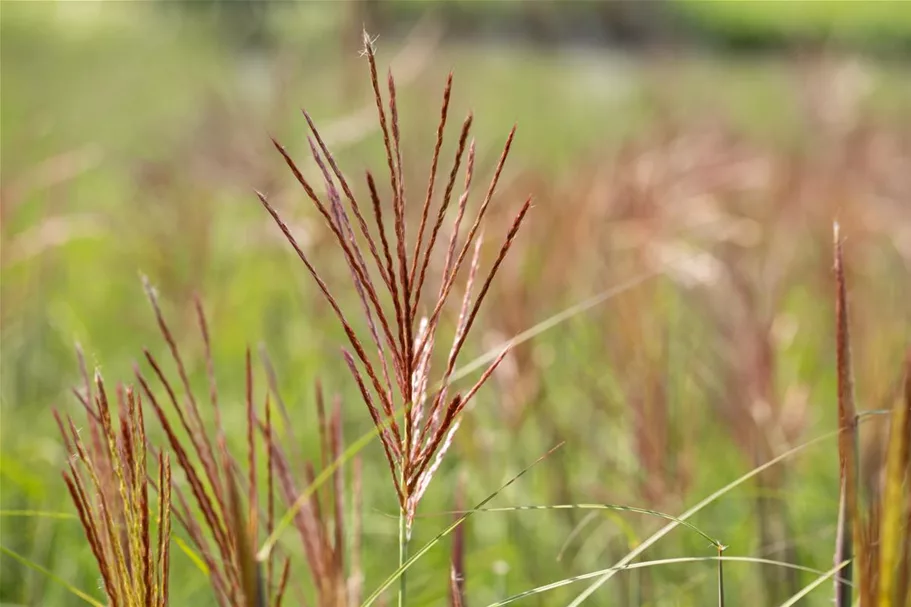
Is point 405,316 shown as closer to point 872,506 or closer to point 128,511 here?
point 128,511

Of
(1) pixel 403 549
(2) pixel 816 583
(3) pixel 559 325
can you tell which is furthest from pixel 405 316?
(3) pixel 559 325

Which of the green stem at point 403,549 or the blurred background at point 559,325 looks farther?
the blurred background at point 559,325

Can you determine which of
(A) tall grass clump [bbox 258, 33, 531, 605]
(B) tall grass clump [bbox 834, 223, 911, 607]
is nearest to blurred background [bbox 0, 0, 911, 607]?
(A) tall grass clump [bbox 258, 33, 531, 605]

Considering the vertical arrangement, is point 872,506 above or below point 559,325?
below

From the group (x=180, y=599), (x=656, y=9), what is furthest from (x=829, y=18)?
(x=180, y=599)

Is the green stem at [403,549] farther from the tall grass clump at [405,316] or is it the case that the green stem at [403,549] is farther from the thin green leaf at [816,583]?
the thin green leaf at [816,583]

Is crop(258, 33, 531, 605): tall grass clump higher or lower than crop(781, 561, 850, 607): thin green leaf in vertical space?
higher

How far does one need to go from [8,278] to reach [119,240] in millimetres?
661

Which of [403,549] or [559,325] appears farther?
[559,325]

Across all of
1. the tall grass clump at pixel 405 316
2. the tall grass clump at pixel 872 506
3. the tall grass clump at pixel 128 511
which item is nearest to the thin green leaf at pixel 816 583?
the tall grass clump at pixel 872 506

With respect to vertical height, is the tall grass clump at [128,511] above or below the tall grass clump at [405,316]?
below

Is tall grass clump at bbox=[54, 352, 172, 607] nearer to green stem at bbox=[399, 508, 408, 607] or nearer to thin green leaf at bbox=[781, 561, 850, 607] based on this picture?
green stem at bbox=[399, 508, 408, 607]

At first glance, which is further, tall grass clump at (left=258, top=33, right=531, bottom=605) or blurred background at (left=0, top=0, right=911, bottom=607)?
blurred background at (left=0, top=0, right=911, bottom=607)

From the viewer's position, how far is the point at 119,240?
309cm
